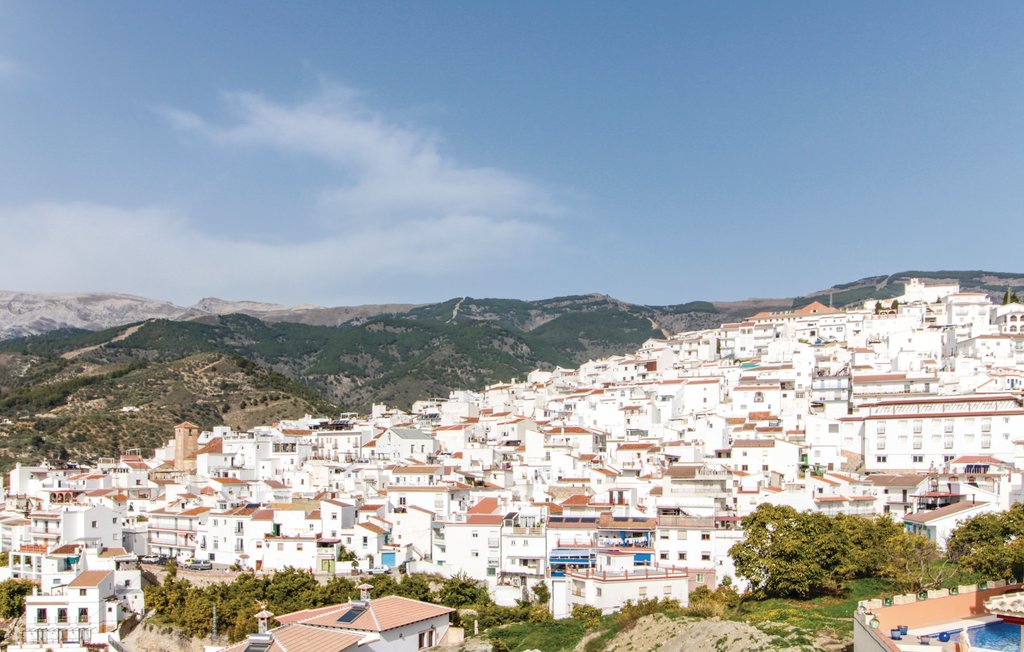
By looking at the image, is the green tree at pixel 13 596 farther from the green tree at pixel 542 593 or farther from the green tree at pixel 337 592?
the green tree at pixel 542 593

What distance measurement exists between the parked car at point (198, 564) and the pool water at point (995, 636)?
103ft

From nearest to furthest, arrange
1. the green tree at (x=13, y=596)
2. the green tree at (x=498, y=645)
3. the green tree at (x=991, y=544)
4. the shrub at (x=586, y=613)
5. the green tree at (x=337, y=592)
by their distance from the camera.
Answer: the green tree at (x=991, y=544), the green tree at (x=498, y=645), the shrub at (x=586, y=613), the green tree at (x=337, y=592), the green tree at (x=13, y=596)

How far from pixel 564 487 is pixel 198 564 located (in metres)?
16.0

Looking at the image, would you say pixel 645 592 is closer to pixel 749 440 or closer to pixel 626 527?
Answer: pixel 626 527

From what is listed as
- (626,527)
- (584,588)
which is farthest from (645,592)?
(626,527)

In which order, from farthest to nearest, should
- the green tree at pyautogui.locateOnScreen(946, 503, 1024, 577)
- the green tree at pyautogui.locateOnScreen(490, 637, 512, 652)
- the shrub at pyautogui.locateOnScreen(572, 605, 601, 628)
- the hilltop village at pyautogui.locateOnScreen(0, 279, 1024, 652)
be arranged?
1. the hilltop village at pyautogui.locateOnScreen(0, 279, 1024, 652)
2. the shrub at pyautogui.locateOnScreen(572, 605, 601, 628)
3. the green tree at pyautogui.locateOnScreen(490, 637, 512, 652)
4. the green tree at pyautogui.locateOnScreen(946, 503, 1024, 577)

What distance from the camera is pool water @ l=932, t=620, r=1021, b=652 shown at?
1476 cm

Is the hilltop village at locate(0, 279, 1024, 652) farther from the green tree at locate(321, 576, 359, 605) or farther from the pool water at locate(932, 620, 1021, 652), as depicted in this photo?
the pool water at locate(932, 620, 1021, 652)

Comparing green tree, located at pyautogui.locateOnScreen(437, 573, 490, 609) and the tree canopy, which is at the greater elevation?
the tree canopy

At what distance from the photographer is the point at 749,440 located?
4209cm

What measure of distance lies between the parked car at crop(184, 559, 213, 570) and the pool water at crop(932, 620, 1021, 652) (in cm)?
3154

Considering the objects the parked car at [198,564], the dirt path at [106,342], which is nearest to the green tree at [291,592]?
the parked car at [198,564]

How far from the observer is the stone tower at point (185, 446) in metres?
59.2

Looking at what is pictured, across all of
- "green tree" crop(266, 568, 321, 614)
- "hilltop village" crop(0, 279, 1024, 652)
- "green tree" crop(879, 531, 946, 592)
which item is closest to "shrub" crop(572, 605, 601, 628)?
"hilltop village" crop(0, 279, 1024, 652)
